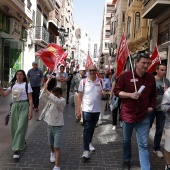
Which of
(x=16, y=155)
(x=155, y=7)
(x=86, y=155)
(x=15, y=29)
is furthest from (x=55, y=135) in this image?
(x=15, y=29)

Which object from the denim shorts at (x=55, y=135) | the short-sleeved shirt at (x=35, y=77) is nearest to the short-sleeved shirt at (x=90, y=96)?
the denim shorts at (x=55, y=135)

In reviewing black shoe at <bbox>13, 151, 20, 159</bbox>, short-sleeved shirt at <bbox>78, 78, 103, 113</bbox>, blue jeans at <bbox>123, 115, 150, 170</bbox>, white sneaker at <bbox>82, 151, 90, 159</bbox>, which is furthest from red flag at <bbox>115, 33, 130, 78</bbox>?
black shoe at <bbox>13, 151, 20, 159</bbox>

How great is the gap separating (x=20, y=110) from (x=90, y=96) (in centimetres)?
134

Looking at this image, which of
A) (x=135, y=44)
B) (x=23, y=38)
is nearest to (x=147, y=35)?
(x=135, y=44)

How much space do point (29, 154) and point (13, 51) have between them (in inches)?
602

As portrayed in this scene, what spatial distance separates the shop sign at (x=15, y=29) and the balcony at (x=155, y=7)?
8318 mm

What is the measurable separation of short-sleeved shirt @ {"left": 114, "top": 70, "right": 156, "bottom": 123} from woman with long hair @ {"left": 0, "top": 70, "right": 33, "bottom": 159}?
183 centimetres

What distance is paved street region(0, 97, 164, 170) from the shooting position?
4609 mm

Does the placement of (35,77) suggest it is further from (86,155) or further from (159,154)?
(159,154)

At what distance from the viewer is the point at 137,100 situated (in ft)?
13.7

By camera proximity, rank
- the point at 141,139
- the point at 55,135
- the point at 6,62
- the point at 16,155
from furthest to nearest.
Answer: the point at 6,62 → the point at 16,155 → the point at 55,135 → the point at 141,139

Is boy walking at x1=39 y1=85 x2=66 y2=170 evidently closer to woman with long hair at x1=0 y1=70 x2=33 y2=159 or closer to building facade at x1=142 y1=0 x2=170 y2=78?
woman with long hair at x1=0 y1=70 x2=33 y2=159

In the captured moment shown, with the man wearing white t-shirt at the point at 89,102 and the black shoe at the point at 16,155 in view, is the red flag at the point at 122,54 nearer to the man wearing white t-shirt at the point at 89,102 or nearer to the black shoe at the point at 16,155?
the man wearing white t-shirt at the point at 89,102

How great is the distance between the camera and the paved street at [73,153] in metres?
4.61
